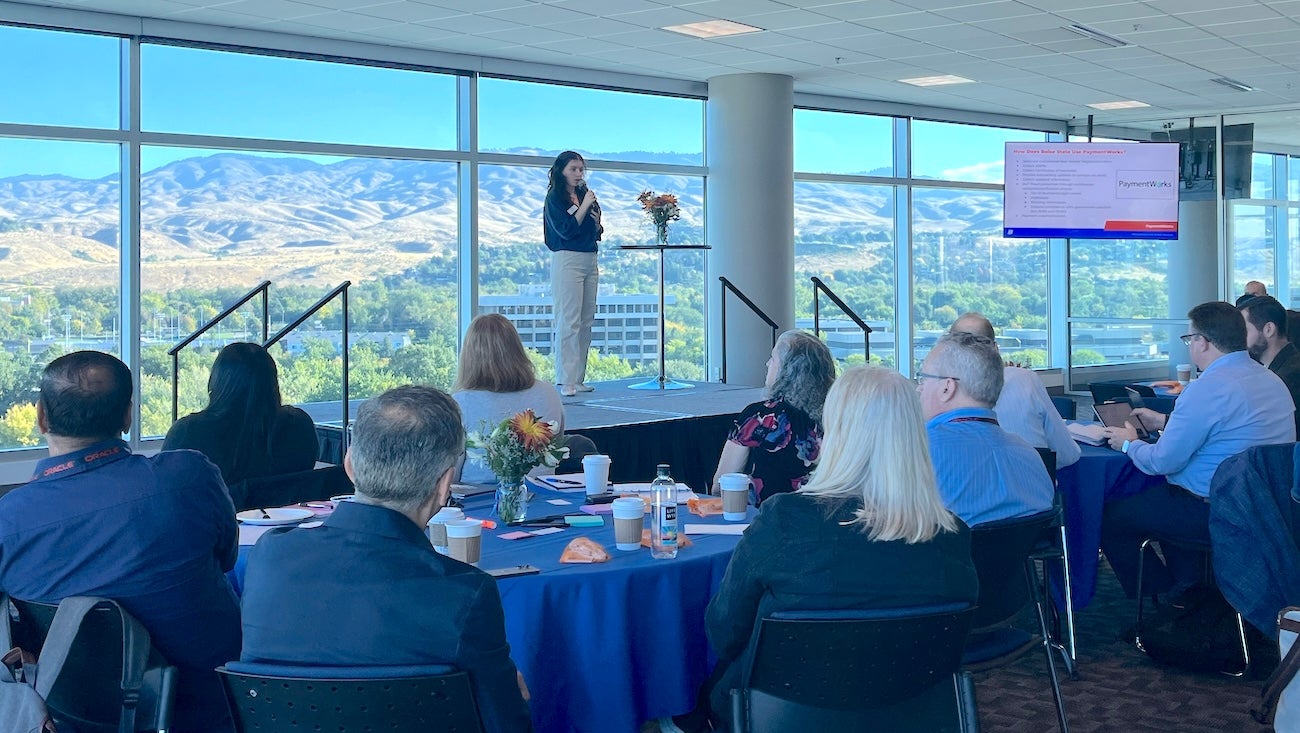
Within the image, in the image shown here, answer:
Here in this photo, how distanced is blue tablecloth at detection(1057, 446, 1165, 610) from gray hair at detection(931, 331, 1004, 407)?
1.70 m

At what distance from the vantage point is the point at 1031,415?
16.0ft

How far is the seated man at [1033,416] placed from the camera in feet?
16.0

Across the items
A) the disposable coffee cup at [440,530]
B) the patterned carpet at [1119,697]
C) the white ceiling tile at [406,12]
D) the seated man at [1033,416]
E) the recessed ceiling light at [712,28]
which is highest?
the recessed ceiling light at [712,28]

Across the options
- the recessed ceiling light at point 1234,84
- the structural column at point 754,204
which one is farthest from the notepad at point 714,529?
the recessed ceiling light at point 1234,84

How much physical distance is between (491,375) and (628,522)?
1.36 metres

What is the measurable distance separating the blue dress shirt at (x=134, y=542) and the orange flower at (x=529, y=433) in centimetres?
95

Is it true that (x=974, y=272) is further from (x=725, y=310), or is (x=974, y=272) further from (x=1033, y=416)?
(x=1033, y=416)

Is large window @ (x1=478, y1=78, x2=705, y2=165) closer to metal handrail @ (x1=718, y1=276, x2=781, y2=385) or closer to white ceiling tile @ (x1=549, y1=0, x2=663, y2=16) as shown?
metal handrail @ (x1=718, y1=276, x2=781, y2=385)

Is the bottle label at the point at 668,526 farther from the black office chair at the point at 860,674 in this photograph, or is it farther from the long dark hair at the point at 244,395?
the long dark hair at the point at 244,395

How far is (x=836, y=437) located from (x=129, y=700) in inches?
66.2

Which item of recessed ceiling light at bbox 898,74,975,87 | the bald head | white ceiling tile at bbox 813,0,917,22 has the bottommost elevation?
the bald head

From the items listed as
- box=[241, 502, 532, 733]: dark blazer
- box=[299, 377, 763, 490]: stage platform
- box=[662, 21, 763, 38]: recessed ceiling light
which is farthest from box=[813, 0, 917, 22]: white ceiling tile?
box=[241, 502, 532, 733]: dark blazer

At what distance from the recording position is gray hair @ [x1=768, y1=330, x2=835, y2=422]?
426 centimetres

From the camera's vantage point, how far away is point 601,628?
121 inches
